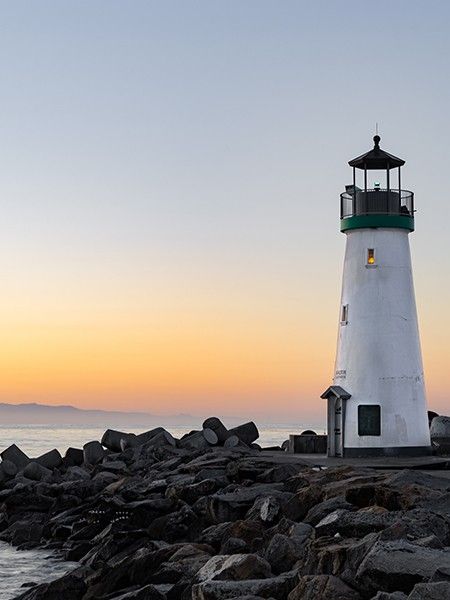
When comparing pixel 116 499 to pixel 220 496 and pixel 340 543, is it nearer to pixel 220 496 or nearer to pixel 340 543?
pixel 220 496

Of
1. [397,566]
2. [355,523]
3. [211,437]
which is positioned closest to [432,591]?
[397,566]

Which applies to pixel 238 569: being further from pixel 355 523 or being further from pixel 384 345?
pixel 384 345

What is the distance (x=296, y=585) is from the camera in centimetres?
1010

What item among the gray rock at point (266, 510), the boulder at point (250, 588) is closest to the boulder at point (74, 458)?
the gray rock at point (266, 510)

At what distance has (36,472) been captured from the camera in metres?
24.1

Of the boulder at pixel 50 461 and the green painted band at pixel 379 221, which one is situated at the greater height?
the green painted band at pixel 379 221

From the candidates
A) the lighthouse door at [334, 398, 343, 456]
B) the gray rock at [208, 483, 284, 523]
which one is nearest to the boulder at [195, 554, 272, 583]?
the gray rock at [208, 483, 284, 523]

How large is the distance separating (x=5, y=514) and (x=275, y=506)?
9075 mm

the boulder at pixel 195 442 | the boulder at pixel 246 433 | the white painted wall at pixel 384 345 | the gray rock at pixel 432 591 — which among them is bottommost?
the gray rock at pixel 432 591

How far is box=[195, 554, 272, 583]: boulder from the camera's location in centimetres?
1080

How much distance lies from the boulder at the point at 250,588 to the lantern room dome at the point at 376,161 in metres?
15.3

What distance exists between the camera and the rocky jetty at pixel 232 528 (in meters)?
9.82

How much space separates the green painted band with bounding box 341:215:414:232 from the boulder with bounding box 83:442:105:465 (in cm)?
853

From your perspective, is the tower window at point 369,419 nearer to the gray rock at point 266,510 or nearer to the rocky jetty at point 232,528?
the rocky jetty at point 232,528
